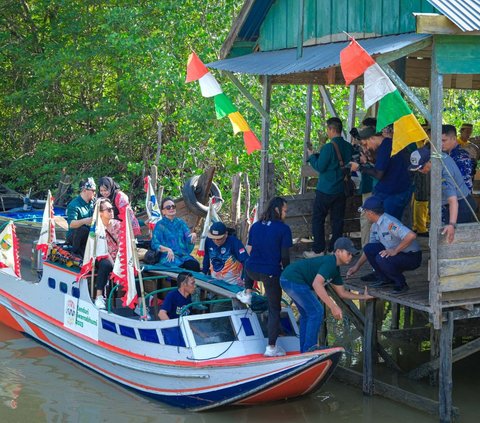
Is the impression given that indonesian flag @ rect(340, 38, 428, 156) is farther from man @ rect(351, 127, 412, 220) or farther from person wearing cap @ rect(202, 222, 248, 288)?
person wearing cap @ rect(202, 222, 248, 288)

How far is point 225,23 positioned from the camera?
22125 millimetres

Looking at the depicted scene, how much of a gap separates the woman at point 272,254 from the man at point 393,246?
1.05 m

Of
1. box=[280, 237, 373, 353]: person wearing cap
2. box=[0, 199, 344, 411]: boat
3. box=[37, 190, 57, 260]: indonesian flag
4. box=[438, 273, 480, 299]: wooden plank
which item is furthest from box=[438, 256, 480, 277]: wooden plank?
box=[37, 190, 57, 260]: indonesian flag

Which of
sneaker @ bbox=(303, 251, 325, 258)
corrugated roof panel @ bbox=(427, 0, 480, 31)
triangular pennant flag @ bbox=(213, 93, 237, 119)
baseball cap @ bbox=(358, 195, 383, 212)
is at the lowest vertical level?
sneaker @ bbox=(303, 251, 325, 258)

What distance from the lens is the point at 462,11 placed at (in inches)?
384

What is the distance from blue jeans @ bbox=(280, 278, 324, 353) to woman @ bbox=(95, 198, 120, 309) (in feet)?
10.1

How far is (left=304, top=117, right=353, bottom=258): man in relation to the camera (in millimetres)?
12305

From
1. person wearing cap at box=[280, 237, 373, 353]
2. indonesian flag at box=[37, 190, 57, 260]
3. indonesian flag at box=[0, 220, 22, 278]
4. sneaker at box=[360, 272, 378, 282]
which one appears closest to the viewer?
person wearing cap at box=[280, 237, 373, 353]

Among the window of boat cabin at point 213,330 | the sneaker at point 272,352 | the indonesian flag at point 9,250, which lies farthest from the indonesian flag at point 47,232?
the sneaker at point 272,352

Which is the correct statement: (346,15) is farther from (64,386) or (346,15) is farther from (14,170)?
(14,170)

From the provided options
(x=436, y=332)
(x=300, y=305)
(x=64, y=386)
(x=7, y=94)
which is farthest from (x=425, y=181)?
(x=7, y=94)

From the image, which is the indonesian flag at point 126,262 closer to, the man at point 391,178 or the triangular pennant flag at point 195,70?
the triangular pennant flag at point 195,70

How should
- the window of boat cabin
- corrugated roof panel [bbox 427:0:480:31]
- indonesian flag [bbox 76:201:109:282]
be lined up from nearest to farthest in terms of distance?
corrugated roof panel [bbox 427:0:480:31] < the window of boat cabin < indonesian flag [bbox 76:201:109:282]

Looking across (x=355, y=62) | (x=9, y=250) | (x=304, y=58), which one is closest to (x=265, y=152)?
(x=304, y=58)
